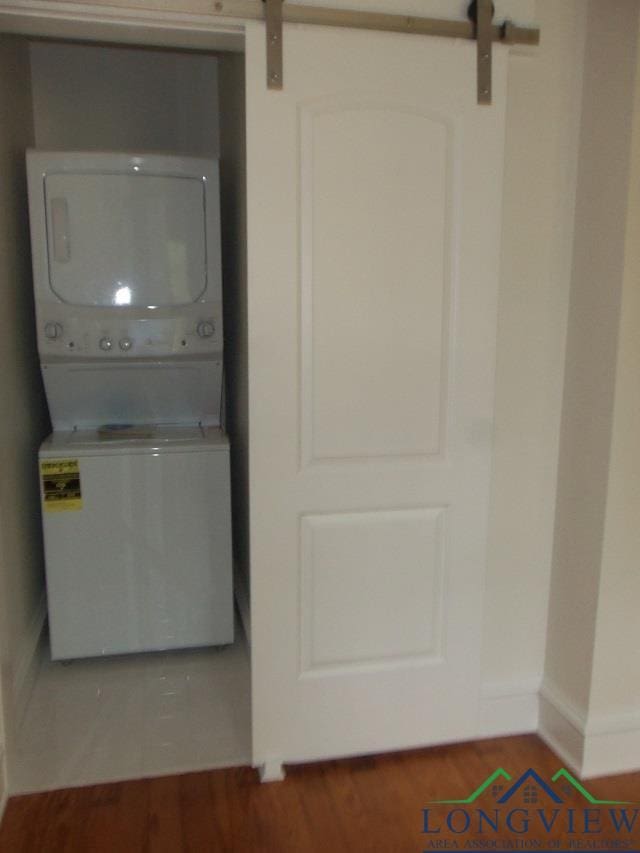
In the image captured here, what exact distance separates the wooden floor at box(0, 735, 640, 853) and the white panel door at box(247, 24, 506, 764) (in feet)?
0.26

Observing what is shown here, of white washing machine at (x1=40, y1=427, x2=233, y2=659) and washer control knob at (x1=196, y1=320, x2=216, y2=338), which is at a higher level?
washer control knob at (x1=196, y1=320, x2=216, y2=338)

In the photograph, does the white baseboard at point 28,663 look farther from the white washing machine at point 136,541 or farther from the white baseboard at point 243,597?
the white baseboard at point 243,597

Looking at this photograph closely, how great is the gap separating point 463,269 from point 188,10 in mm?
905

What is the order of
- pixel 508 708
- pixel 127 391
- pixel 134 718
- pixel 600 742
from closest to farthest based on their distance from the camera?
pixel 600 742 → pixel 508 708 → pixel 134 718 → pixel 127 391

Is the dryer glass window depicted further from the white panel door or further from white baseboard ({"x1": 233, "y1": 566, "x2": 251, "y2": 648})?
white baseboard ({"x1": 233, "y1": 566, "x2": 251, "y2": 648})

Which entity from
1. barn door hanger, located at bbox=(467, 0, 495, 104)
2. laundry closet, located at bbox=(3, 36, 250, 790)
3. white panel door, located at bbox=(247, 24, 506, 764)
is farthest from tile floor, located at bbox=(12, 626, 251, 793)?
barn door hanger, located at bbox=(467, 0, 495, 104)

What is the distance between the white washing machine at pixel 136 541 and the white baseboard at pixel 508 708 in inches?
38.5

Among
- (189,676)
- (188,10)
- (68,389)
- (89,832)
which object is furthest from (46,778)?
(188,10)

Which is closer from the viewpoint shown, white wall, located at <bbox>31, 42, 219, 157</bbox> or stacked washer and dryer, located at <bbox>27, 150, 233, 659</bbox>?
stacked washer and dryer, located at <bbox>27, 150, 233, 659</bbox>

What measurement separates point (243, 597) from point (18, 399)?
113cm

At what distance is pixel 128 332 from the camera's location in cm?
252

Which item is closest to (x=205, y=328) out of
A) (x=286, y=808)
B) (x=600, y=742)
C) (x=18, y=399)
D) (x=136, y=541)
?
(x=18, y=399)

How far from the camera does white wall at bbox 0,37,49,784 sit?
2.26m

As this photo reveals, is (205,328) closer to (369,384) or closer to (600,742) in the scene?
(369,384)
